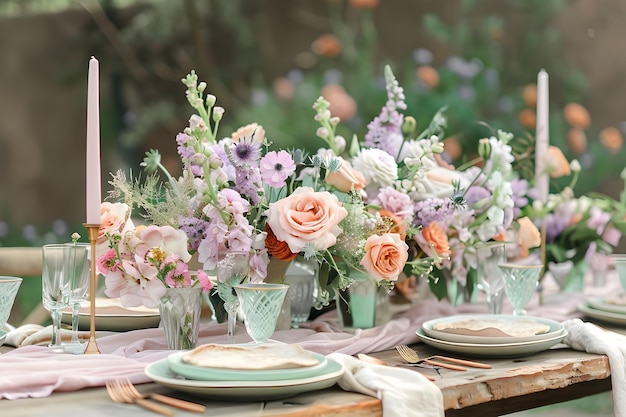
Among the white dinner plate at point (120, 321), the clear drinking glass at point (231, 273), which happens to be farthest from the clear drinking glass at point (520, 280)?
the white dinner plate at point (120, 321)

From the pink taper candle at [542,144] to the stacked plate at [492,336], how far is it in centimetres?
53

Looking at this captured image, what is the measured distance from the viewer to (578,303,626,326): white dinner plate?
62.3 inches

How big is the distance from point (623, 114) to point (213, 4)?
2.24 metres

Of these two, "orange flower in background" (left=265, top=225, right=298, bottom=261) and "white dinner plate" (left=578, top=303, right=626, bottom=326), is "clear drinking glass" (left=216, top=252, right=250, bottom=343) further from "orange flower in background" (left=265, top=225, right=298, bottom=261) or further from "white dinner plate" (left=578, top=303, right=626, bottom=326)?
"white dinner plate" (left=578, top=303, right=626, bottom=326)

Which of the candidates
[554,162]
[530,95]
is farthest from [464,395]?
[530,95]

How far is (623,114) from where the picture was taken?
381cm

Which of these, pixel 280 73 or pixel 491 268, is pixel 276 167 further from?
pixel 280 73

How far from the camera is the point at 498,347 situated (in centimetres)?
124

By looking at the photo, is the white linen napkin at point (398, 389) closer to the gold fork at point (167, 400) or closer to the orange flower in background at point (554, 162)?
the gold fork at point (167, 400)

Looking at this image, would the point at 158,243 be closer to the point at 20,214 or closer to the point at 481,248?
the point at 481,248

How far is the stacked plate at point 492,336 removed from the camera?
4.11 ft

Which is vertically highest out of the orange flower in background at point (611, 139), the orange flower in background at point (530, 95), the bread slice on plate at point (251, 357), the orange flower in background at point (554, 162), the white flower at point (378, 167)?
the orange flower in background at point (530, 95)

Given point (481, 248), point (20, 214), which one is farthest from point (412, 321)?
point (20, 214)

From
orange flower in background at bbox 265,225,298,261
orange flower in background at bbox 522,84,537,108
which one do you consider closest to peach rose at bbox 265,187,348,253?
orange flower in background at bbox 265,225,298,261
